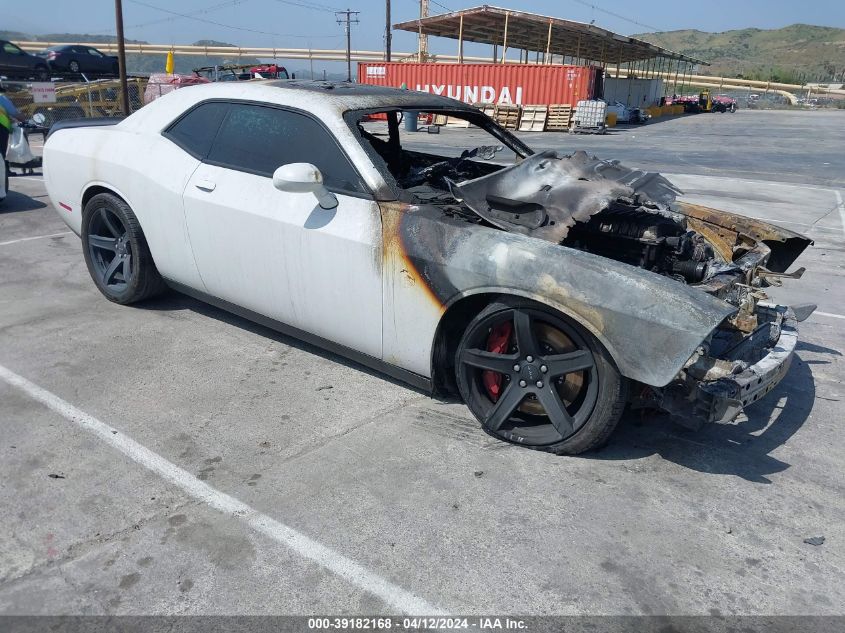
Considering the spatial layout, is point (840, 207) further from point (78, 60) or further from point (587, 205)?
point (78, 60)

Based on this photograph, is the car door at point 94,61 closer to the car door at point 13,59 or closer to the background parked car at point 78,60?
the background parked car at point 78,60

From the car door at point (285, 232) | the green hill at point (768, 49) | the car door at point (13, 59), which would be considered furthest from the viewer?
the green hill at point (768, 49)

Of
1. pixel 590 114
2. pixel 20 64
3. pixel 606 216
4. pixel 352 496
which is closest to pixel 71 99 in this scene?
pixel 20 64

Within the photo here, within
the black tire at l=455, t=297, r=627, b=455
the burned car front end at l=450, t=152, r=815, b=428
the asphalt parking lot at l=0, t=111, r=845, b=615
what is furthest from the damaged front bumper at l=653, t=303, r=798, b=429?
the asphalt parking lot at l=0, t=111, r=845, b=615

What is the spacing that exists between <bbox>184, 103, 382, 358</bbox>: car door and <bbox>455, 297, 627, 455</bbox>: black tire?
0.58m

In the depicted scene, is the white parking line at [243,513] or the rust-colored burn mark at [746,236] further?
the rust-colored burn mark at [746,236]

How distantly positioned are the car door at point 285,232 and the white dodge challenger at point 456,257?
11 mm

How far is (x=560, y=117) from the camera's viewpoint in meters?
27.4

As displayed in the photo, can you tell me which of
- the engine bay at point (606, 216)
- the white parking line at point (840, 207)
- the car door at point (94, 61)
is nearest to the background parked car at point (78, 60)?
the car door at point (94, 61)

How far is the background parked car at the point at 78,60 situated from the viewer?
29.4 meters

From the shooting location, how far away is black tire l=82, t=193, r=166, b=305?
461cm

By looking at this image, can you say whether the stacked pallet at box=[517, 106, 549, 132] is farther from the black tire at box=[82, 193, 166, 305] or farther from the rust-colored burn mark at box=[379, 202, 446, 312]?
the rust-colored burn mark at box=[379, 202, 446, 312]

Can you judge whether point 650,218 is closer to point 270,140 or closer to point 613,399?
point 613,399

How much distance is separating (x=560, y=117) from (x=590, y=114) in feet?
4.26
